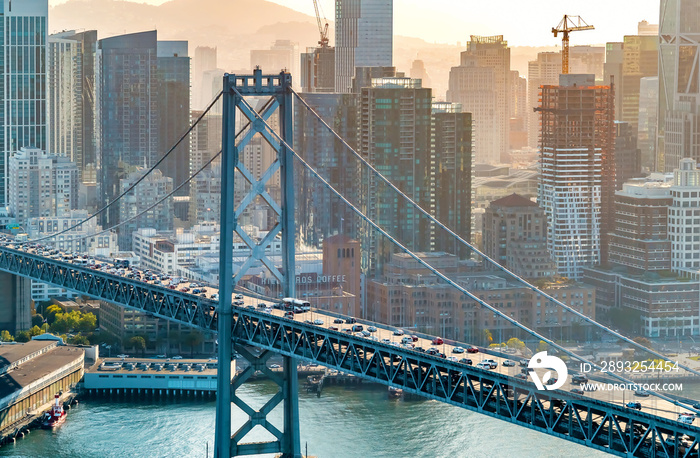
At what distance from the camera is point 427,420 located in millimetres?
23234

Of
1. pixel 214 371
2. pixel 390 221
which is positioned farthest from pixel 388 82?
pixel 214 371

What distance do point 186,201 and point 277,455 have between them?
27.0m

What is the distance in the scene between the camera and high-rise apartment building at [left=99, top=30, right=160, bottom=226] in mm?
52031

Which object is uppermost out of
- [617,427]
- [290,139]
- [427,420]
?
[290,139]

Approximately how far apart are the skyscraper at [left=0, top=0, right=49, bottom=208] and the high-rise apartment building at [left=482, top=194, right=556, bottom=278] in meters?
15.4

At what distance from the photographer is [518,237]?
123 ft

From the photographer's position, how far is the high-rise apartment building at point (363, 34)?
2122 inches

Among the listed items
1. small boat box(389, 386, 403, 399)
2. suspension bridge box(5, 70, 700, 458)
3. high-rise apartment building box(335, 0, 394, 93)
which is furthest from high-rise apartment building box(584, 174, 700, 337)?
high-rise apartment building box(335, 0, 394, 93)

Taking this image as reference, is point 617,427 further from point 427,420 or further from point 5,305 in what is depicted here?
point 5,305

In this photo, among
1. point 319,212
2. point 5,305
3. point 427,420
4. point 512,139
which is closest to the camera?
point 427,420

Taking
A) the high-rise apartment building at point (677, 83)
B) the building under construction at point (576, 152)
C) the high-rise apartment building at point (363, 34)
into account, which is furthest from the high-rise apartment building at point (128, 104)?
the high-rise apartment building at point (677, 83)

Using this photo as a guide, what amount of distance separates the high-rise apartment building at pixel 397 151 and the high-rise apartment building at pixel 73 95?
17.5 meters

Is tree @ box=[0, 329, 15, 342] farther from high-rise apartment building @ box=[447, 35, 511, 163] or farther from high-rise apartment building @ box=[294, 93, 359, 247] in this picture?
high-rise apartment building @ box=[447, 35, 511, 163]

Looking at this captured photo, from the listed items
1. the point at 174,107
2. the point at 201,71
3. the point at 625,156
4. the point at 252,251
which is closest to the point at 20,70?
the point at 174,107
